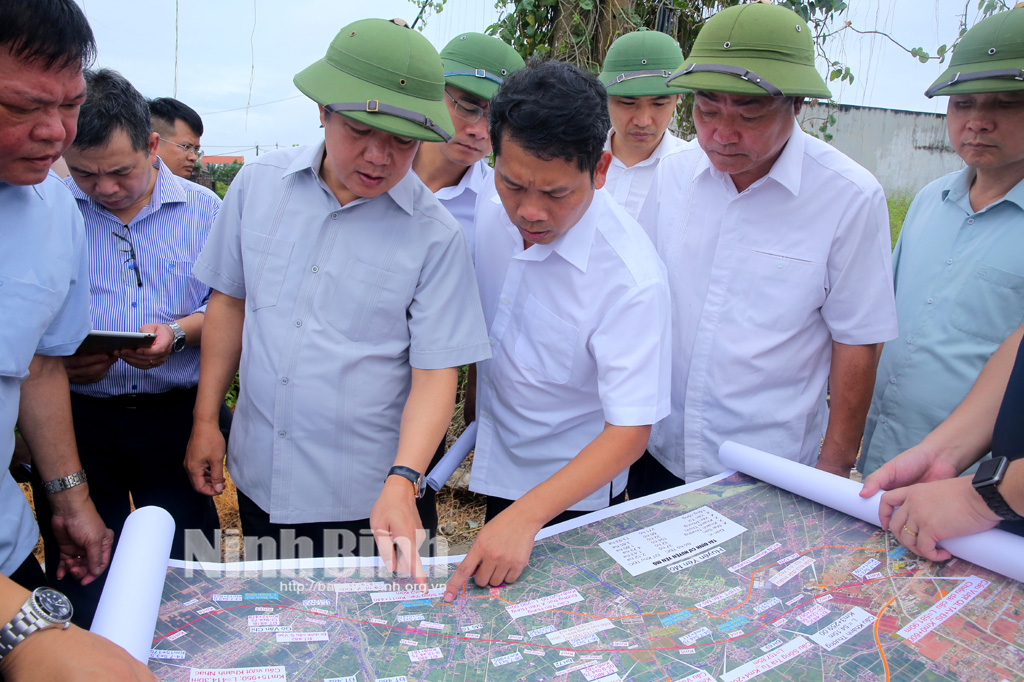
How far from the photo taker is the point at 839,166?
1.93 meters

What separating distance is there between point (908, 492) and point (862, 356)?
536 millimetres

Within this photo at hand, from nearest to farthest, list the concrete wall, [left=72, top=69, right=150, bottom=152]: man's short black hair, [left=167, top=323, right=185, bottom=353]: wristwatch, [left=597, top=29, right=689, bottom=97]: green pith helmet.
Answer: [left=72, top=69, right=150, bottom=152]: man's short black hair → [left=167, top=323, right=185, bottom=353]: wristwatch → [left=597, top=29, right=689, bottom=97]: green pith helmet → the concrete wall

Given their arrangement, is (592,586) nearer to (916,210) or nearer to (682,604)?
(682,604)

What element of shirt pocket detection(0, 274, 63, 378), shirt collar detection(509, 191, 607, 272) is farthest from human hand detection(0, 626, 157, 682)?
shirt collar detection(509, 191, 607, 272)

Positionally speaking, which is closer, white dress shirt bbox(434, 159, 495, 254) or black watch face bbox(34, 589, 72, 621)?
black watch face bbox(34, 589, 72, 621)

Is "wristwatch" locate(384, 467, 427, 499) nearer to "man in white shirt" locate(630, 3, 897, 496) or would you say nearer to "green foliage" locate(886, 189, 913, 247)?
"man in white shirt" locate(630, 3, 897, 496)

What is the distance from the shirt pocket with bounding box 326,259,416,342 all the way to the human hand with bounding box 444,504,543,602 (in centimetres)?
64

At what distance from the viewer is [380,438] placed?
1896 mm

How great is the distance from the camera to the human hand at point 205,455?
1.95 m

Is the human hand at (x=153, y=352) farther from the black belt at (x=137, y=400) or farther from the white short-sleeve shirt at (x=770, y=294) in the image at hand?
the white short-sleeve shirt at (x=770, y=294)

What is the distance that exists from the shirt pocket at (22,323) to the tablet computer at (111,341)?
0.43 meters

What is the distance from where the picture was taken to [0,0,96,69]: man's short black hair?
4.01ft

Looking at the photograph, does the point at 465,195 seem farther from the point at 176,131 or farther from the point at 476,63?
the point at 176,131

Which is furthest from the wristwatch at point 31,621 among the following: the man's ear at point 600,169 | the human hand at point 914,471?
the human hand at point 914,471
